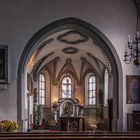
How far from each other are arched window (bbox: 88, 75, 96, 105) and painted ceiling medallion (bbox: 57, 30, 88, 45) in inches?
202

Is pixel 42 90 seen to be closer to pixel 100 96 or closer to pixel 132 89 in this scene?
pixel 100 96

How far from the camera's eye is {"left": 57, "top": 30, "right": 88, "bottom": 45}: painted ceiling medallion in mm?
16273

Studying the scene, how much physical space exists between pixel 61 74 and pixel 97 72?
2.78m

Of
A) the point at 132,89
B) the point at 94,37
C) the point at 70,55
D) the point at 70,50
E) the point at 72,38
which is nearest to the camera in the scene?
the point at 132,89

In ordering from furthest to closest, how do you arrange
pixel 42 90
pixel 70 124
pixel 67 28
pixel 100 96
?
pixel 42 90
pixel 100 96
pixel 70 124
pixel 67 28

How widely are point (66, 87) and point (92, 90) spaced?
1.86m

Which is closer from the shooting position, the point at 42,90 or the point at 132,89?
the point at 132,89

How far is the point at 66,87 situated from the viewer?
2412 centimetres

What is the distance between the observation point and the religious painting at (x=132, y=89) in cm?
1095

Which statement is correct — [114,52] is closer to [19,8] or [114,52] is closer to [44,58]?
[19,8]

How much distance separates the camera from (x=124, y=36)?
11.1m

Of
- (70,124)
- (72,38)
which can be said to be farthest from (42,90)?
(70,124)

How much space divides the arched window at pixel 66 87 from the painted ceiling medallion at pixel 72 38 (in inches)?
237

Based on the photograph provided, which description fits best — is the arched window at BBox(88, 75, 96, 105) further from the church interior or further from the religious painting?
the religious painting
